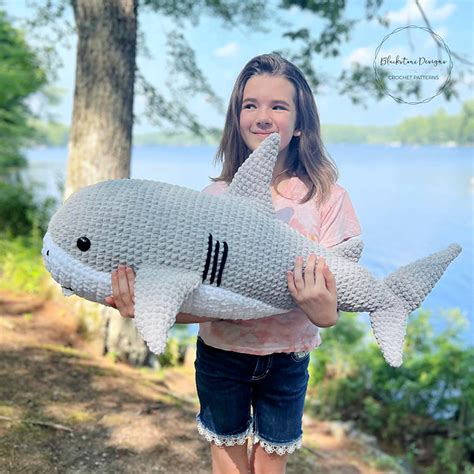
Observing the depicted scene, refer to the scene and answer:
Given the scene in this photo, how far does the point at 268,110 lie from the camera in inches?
58.8

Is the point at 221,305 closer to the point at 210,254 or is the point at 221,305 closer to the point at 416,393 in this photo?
the point at 210,254

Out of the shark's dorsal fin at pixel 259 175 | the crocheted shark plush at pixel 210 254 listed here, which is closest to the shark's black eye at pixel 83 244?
the crocheted shark plush at pixel 210 254

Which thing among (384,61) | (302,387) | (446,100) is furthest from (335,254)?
(446,100)

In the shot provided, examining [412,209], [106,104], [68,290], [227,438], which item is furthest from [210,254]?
[412,209]

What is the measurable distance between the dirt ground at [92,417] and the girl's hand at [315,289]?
143cm

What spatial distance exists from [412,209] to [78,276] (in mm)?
9494

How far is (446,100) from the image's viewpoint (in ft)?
12.2

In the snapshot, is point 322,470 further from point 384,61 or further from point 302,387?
point 384,61

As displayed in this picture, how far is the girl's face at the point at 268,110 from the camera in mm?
Answer: 1487

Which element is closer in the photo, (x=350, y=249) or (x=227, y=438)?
(x=350, y=249)

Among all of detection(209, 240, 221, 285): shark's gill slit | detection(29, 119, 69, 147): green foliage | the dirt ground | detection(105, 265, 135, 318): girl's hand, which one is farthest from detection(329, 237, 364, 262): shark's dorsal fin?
detection(29, 119, 69, 147): green foliage

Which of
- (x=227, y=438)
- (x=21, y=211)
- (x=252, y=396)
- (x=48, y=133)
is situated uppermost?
(x=252, y=396)

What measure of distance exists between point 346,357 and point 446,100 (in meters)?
2.18

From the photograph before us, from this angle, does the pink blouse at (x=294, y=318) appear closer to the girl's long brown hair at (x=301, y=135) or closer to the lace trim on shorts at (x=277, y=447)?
the girl's long brown hair at (x=301, y=135)
